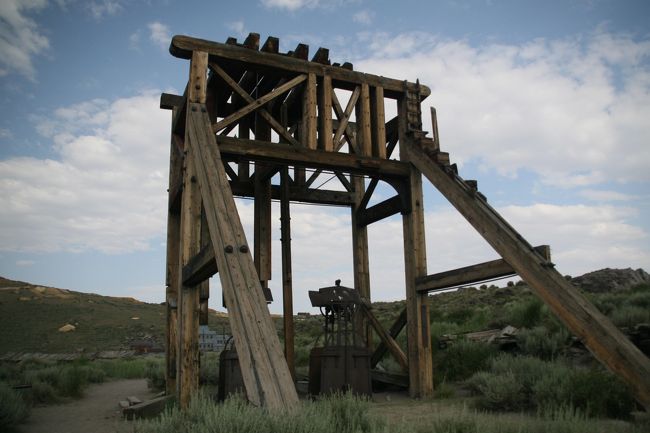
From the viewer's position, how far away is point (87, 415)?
9297mm

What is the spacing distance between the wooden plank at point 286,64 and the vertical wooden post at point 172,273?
2435 mm

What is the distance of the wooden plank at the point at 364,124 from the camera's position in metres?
9.47

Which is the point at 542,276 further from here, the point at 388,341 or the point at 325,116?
the point at 325,116

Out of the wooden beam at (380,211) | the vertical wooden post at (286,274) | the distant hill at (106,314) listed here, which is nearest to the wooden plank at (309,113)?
the wooden beam at (380,211)

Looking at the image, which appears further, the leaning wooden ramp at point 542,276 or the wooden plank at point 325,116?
the wooden plank at point 325,116

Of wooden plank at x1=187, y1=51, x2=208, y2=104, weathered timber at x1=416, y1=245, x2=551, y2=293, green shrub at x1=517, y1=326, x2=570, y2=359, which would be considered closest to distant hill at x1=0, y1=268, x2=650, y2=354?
green shrub at x1=517, y1=326, x2=570, y2=359

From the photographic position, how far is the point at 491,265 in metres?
7.29

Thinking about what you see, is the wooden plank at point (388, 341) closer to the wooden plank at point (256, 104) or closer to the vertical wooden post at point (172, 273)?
the vertical wooden post at point (172, 273)

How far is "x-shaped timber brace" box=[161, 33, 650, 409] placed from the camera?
5.06 metres

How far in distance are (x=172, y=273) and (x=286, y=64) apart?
16.3 ft

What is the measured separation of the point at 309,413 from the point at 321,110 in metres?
6.28

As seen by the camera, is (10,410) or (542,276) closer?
(542,276)

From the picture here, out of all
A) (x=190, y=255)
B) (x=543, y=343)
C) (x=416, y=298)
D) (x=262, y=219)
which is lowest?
(x=543, y=343)

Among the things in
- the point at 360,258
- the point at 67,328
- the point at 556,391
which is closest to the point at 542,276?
the point at 556,391
